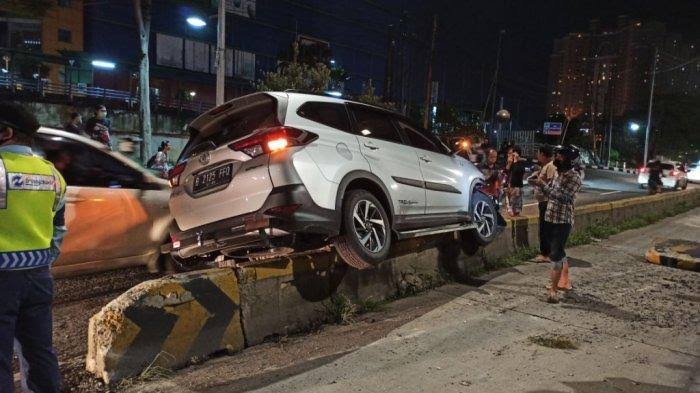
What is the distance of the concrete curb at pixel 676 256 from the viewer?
8.13m

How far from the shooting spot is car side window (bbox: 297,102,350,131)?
4.64m

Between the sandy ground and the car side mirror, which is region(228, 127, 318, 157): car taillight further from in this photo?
the car side mirror

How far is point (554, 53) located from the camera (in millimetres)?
72812

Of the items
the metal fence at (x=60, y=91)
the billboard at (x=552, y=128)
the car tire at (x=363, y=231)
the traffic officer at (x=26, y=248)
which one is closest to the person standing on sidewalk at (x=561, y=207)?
the car tire at (x=363, y=231)

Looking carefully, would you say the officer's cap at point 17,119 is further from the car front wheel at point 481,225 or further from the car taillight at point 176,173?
the car front wheel at point 481,225

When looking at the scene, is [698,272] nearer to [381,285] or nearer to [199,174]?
[381,285]

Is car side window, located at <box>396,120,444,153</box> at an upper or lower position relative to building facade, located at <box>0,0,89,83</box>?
lower

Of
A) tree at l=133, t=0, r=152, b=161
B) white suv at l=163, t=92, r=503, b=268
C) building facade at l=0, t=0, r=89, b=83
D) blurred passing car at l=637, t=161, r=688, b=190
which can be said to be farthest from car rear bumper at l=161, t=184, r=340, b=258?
building facade at l=0, t=0, r=89, b=83

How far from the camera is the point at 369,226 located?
4930 millimetres

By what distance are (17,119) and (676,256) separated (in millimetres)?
8911

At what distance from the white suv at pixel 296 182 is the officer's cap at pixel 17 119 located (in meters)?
1.66

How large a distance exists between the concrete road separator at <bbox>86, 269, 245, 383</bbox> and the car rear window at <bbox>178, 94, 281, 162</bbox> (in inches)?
48.0

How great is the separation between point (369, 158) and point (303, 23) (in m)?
40.8

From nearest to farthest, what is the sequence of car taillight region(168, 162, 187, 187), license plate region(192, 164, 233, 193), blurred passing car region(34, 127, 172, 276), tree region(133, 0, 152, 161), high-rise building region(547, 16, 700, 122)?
1. license plate region(192, 164, 233, 193)
2. car taillight region(168, 162, 187, 187)
3. blurred passing car region(34, 127, 172, 276)
4. tree region(133, 0, 152, 161)
5. high-rise building region(547, 16, 700, 122)
